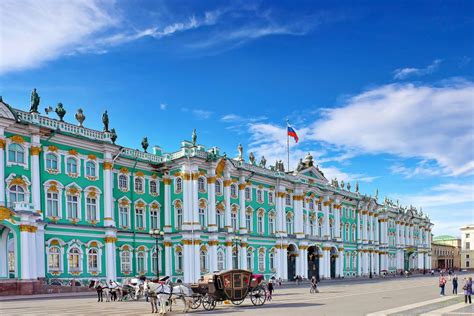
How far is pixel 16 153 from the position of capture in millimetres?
40750

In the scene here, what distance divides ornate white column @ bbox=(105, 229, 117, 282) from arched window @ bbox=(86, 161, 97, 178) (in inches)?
217

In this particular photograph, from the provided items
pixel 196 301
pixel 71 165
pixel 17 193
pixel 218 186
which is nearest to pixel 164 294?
pixel 196 301

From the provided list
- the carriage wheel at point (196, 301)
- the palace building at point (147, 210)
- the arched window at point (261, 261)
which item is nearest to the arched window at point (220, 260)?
the palace building at point (147, 210)

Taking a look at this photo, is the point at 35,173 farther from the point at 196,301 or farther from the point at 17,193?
the point at 196,301

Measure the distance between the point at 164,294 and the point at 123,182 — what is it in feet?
92.0

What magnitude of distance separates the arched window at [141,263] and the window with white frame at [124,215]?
3.60 metres

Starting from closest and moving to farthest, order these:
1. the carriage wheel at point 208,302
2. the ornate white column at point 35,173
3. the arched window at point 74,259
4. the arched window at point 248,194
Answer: the carriage wheel at point 208,302, the ornate white column at point 35,173, the arched window at point 74,259, the arched window at point 248,194

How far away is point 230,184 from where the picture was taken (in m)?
59.0

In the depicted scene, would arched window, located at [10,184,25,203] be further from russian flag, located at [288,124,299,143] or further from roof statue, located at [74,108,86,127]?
russian flag, located at [288,124,299,143]

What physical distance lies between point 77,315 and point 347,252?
66.1m

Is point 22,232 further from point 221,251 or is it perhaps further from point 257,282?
point 221,251

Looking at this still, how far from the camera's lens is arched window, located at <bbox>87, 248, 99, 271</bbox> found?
45728 millimetres

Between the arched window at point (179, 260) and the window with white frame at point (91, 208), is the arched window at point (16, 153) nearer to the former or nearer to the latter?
the window with white frame at point (91, 208)

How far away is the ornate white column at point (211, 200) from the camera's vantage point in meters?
55.6
